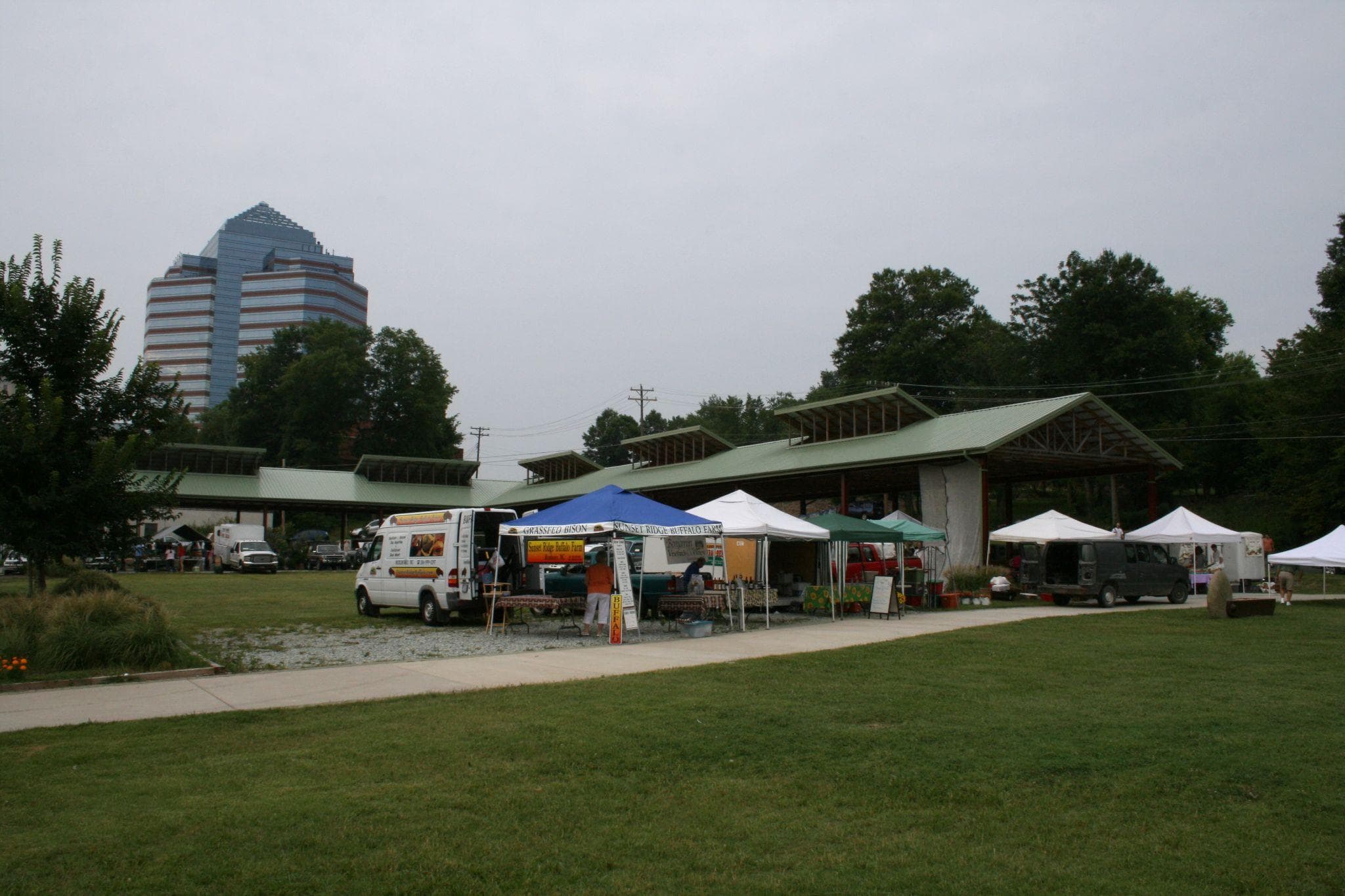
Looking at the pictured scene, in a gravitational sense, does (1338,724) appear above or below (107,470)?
below

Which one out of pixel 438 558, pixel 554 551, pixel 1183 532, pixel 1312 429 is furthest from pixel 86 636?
pixel 1312 429

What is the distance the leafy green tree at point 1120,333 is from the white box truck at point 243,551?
145ft

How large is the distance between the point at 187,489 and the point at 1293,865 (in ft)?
163

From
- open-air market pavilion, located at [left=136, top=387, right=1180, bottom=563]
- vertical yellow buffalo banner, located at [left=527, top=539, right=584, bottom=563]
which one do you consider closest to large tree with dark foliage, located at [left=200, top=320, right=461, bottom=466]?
open-air market pavilion, located at [left=136, top=387, right=1180, bottom=563]

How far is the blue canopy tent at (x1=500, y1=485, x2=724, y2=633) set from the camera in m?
15.9

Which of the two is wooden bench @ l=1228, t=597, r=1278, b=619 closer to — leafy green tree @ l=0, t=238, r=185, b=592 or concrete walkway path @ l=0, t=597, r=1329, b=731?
concrete walkway path @ l=0, t=597, r=1329, b=731

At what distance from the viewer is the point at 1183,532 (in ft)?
82.9

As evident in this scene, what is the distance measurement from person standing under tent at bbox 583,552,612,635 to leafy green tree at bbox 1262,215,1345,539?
37.8m

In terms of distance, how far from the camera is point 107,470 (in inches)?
565

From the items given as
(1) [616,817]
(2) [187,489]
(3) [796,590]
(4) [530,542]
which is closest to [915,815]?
(1) [616,817]

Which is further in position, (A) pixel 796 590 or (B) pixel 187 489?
(B) pixel 187 489

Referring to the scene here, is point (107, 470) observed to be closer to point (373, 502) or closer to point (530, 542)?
point (530, 542)

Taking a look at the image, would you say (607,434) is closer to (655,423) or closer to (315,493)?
(655,423)

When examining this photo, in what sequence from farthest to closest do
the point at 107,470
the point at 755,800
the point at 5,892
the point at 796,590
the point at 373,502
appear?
the point at 373,502, the point at 796,590, the point at 107,470, the point at 755,800, the point at 5,892
